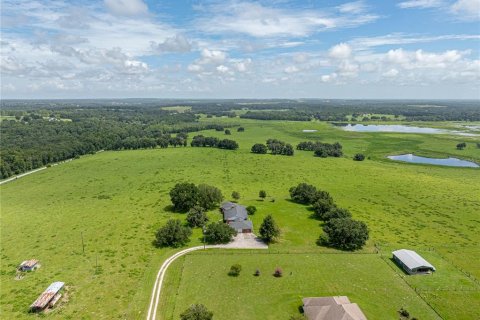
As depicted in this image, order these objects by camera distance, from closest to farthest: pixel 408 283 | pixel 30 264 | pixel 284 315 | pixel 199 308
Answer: pixel 199 308 → pixel 284 315 → pixel 408 283 → pixel 30 264

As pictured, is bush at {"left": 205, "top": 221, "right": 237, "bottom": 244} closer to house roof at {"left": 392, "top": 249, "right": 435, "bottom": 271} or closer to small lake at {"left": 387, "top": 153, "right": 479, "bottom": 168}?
house roof at {"left": 392, "top": 249, "right": 435, "bottom": 271}

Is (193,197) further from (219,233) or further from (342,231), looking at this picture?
(342,231)

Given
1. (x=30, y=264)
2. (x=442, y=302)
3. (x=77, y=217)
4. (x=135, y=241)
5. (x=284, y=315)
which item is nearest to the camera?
(x=284, y=315)

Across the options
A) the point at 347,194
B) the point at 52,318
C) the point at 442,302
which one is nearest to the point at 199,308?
the point at 52,318

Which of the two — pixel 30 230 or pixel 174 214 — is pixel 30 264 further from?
pixel 174 214

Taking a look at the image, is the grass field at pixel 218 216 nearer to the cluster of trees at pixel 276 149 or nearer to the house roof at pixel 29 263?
the house roof at pixel 29 263

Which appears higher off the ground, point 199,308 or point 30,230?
point 199,308
